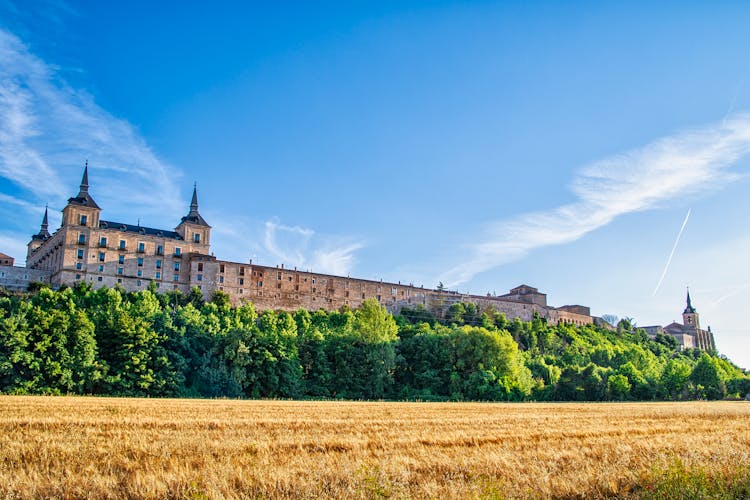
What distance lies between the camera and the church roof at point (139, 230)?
349 feet

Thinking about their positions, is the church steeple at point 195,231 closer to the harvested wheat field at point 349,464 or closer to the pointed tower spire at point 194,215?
the pointed tower spire at point 194,215

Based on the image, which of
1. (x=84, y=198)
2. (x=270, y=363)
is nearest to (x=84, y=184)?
(x=84, y=198)

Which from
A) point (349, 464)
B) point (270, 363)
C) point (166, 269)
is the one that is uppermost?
point (166, 269)

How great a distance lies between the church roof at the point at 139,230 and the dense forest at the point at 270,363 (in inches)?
886

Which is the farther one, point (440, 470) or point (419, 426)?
point (419, 426)

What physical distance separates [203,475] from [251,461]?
1.54m

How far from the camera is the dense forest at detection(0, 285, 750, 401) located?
154 ft

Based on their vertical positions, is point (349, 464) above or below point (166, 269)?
below

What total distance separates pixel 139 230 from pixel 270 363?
6433 cm

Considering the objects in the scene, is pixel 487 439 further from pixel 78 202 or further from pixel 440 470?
pixel 78 202

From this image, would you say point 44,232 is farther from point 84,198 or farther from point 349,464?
point 349,464

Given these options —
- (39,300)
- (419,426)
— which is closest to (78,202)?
(39,300)

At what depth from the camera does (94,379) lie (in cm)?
4684

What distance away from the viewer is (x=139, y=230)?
109 meters
